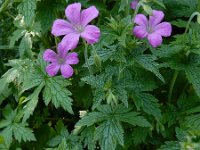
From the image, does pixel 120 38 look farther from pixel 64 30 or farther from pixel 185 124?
pixel 185 124

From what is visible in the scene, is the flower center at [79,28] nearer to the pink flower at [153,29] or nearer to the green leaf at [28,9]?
the pink flower at [153,29]

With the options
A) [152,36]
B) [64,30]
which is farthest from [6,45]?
[152,36]

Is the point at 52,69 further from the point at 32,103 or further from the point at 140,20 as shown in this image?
the point at 140,20

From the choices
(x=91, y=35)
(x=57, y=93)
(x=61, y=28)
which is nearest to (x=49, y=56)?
(x=57, y=93)

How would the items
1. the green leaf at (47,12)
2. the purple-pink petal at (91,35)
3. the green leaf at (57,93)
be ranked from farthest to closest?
the green leaf at (47,12) → the green leaf at (57,93) → the purple-pink petal at (91,35)

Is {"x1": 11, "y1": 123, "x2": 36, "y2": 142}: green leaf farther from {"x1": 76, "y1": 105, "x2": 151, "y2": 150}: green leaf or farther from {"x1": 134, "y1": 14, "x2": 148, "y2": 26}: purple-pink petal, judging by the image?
{"x1": 134, "y1": 14, "x2": 148, "y2": 26}: purple-pink petal

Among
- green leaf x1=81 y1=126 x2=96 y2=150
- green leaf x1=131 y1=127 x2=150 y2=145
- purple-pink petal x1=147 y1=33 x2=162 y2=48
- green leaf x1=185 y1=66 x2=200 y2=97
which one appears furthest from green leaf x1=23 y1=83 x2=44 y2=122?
green leaf x1=185 y1=66 x2=200 y2=97

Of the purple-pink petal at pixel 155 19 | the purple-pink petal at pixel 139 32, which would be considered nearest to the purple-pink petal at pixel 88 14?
the purple-pink petal at pixel 139 32
